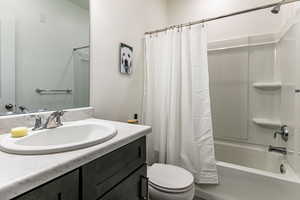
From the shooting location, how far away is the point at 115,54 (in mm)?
1521

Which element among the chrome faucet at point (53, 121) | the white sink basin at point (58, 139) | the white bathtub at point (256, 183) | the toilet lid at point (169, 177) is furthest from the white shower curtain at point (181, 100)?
the chrome faucet at point (53, 121)

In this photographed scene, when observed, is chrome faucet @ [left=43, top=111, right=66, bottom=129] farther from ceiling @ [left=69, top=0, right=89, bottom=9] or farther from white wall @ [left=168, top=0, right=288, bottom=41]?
white wall @ [left=168, top=0, right=288, bottom=41]

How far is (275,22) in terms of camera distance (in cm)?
184

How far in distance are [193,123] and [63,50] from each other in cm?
125

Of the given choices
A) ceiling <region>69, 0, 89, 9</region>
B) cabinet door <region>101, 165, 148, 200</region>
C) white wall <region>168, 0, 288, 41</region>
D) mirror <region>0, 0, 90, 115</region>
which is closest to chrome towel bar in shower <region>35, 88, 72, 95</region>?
mirror <region>0, 0, 90, 115</region>

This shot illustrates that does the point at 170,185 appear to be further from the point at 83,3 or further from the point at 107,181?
the point at 83,3

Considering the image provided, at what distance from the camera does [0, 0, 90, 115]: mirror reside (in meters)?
0.92

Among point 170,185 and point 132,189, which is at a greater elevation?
point 132,189

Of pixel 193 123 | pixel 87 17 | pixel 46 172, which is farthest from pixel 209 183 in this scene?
pixel 87 17

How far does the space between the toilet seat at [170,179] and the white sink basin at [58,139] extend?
0.60 meters

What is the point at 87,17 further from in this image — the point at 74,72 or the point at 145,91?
the point at 145,91

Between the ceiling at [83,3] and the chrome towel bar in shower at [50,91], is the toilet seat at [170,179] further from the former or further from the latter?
the ceiling at [83,3]

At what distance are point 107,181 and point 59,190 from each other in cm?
22

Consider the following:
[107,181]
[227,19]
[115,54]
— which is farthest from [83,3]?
[227,19]
